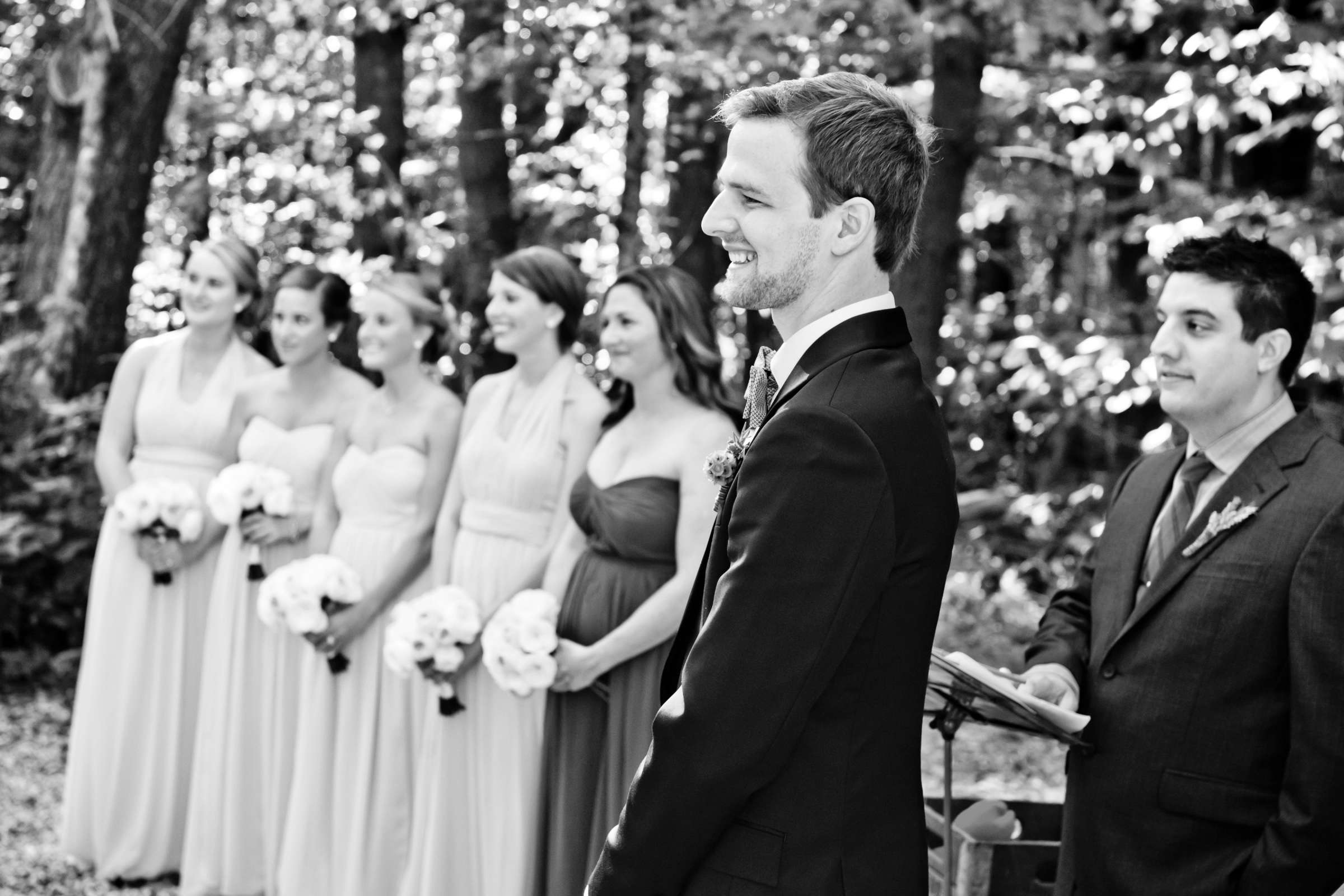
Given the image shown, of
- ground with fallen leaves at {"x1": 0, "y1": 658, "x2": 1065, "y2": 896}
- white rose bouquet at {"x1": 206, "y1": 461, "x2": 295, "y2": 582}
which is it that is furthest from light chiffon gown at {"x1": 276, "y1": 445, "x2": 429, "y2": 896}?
ground with fallen leaves at {"x1": 0, "y1": 658, "x2": 1065, "y2": 896}

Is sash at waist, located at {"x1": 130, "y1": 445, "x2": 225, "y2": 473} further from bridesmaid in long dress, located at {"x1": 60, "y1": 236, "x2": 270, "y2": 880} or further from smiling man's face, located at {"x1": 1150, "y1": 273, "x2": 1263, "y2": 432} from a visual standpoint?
smiling man's face, located at {"x1": 1150, "y1": 273, "x2": 1263, "y2": 432}

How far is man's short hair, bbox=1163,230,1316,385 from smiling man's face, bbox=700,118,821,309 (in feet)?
4.85

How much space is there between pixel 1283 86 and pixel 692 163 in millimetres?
3660

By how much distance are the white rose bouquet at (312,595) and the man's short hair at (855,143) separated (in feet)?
11.2

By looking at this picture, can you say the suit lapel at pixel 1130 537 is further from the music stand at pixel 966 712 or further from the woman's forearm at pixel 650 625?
the woman's forearm at pixel 650 625

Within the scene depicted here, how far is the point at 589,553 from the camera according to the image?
4820 mm

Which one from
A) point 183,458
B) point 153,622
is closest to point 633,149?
point 183,458

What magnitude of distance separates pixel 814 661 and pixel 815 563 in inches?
5.8

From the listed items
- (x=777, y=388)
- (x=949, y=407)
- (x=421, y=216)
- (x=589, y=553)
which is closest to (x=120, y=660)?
(x=589, y=553)

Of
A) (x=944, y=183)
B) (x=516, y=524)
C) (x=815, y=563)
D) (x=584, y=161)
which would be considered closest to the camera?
(x=815, y=563)

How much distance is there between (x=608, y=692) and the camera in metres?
4.70

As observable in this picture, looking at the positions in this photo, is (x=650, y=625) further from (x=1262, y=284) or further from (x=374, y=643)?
(x=1262, y=284)

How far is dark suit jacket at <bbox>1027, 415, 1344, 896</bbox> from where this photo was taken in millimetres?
2951

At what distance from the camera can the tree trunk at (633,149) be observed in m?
8.88
